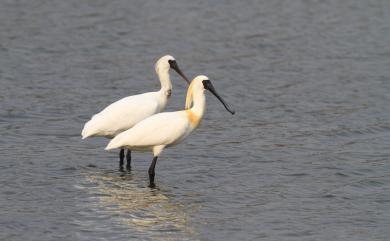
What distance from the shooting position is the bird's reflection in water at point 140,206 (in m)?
10.7

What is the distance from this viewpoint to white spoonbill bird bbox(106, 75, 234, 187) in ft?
40.9

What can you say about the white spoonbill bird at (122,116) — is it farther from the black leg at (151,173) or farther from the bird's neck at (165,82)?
the black leg at (151,173)

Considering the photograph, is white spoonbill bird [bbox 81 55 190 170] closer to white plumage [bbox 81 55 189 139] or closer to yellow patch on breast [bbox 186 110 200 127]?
white plumage [bbox 81 55 189 139]

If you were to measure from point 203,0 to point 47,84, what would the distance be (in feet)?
27.3

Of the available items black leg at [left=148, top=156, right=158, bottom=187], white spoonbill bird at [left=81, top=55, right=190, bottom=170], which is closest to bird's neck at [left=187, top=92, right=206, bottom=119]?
black leg at [left=148, top=156, right=158, bottom=187]

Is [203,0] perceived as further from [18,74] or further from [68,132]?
[68,132]

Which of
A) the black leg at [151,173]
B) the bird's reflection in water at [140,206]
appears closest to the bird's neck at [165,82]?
the bird's reflection in water at [140,206]

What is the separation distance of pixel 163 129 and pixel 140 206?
1227mm

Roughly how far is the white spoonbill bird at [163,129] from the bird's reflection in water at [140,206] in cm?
35

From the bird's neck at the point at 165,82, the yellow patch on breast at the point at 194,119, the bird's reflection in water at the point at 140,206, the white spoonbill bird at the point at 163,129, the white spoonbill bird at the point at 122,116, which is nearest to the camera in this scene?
the bird's reflection in water at the point at 140,206

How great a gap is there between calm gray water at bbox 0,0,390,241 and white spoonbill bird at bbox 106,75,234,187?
0.44 m

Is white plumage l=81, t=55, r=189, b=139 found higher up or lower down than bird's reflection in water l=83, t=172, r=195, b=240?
higher up

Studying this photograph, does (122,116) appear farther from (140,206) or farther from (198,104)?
(140,206)

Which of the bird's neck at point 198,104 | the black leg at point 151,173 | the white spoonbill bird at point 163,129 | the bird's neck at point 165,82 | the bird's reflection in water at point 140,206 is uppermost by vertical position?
the bird's neck at point 165,82
